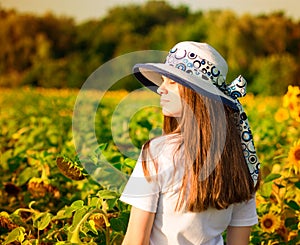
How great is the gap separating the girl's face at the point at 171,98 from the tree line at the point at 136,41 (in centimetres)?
1687

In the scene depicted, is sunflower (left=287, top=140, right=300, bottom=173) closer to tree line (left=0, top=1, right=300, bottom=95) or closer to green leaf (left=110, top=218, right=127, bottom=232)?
green leaf (left=110, top=218, right=127, bottom=232)

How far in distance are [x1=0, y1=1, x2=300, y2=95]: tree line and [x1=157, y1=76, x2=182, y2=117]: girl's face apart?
16867mm

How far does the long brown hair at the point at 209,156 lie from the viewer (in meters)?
1.84

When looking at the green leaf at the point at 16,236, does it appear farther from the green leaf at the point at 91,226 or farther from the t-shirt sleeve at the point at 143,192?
the t-shirt sleeve at the point at 143,192

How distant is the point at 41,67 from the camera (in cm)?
2234

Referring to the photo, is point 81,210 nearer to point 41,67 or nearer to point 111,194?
point 111,194

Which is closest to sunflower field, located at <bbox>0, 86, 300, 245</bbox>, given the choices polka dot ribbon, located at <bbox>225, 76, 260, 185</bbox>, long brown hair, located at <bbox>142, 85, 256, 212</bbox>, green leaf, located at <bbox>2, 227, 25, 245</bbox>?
green leaf, located at <bbox>2, 227, 25, 245</bbox>

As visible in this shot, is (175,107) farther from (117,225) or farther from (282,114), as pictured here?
(282,114)

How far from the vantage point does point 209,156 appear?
188 centimetres

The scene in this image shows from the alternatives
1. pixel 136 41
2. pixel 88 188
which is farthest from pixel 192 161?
pixel 136 41

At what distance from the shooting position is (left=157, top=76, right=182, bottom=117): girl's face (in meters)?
1.90

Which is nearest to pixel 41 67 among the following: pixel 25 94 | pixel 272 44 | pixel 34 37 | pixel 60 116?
pixel 34 37

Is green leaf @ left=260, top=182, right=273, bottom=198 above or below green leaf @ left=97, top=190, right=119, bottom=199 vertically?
above

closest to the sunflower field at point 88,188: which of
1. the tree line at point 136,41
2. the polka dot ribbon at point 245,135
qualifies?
the polka dot ribbon at point 245,135
